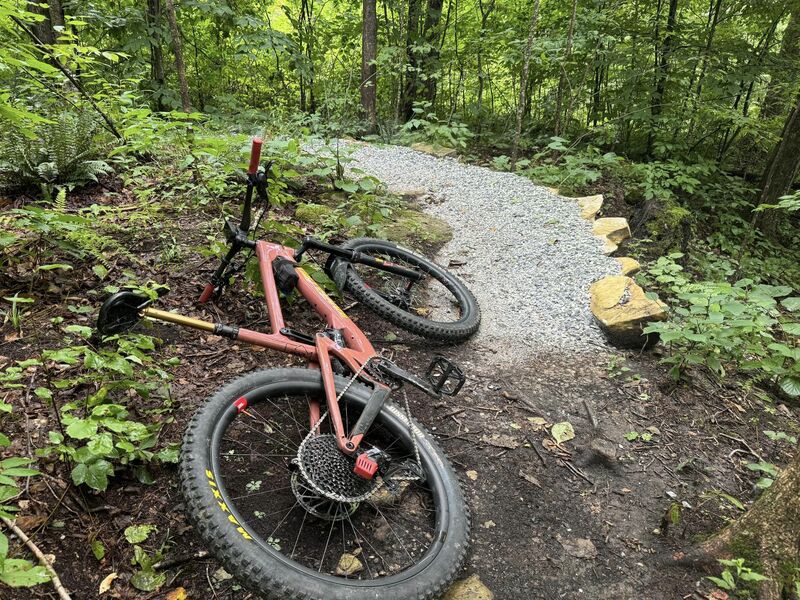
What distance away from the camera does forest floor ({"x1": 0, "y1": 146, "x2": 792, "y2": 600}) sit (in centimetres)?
227

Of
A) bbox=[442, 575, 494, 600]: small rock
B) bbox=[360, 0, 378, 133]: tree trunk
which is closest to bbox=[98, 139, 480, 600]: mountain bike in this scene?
bbox=[442, 575, 494, 600]: small rock

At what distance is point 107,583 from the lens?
80.2 inches

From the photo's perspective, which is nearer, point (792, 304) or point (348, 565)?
point (348, 565)

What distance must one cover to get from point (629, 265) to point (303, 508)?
185 inches

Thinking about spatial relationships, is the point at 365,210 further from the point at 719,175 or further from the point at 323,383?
the point at 719,175

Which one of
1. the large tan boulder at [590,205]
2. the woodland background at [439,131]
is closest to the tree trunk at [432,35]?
the woodland background at [439,131]

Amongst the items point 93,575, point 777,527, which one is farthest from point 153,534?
point 777,527

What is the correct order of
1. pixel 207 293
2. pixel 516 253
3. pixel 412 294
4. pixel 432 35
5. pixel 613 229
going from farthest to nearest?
1. pixel 432 35
2. pixel 613 229
3. pixel 516 253
4. pixel 412 294
5. pixel 207 293

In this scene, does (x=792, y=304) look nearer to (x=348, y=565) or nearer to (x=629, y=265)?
(x=629, y=265)

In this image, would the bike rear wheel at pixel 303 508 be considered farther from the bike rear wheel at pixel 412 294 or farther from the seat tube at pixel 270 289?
the bike rear wheel at pixel 412 294

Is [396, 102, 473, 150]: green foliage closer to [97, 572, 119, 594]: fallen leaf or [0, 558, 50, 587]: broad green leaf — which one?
[97, 572, 119, 594]: fallen leaf

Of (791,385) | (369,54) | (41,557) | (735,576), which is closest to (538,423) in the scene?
(735,576)

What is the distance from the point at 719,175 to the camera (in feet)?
31.1

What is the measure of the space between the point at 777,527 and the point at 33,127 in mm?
7030
